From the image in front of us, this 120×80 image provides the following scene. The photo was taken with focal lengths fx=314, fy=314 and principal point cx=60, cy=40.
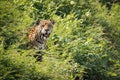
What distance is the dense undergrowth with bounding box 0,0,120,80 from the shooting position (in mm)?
5301

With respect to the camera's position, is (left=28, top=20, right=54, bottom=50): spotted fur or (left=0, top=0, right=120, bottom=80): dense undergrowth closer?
(left=0, top=0, right=120, bottom=80): dense undergrowth

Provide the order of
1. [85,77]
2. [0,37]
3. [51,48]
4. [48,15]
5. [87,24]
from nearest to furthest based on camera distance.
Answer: [0,37] → [51,48] → [85,77] → [48,15] → [87,24]

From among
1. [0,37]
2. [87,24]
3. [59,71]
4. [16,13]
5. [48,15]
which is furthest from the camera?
[87,24]

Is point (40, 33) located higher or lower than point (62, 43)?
higher

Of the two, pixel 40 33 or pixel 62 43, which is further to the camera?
pixel 62 43

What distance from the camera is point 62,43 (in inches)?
279

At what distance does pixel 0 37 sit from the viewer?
5.40 m

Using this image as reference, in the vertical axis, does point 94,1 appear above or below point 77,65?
above

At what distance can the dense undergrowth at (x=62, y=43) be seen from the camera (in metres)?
5.30

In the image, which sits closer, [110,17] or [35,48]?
[35,48]

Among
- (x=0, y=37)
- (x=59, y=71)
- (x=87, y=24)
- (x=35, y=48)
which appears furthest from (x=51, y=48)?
(x=87, y=24)

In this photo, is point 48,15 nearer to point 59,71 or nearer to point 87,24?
point 87,24

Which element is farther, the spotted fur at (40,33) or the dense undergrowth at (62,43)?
the spotted fur at (40,33)

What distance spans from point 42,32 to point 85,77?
1.70 m
